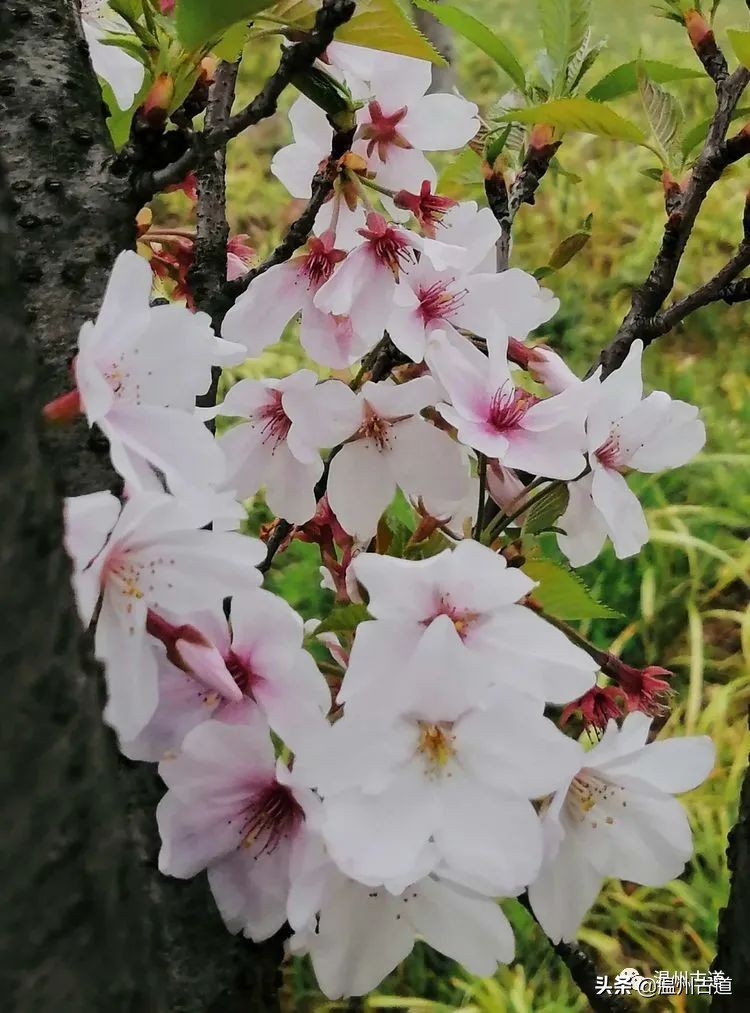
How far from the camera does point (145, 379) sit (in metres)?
0.33

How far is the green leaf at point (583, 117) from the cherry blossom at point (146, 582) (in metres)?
0.31

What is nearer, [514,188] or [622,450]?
[622,450]

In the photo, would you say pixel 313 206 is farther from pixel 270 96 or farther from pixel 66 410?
pixel 66 410

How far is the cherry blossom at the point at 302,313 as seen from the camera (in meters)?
0.49

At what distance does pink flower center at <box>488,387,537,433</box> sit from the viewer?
41 cm

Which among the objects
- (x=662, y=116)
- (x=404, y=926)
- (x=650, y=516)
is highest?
(x=662, y=116)

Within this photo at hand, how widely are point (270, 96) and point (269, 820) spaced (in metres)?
0.34

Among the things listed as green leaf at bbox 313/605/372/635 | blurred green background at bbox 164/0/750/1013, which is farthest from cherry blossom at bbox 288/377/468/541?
blurred green background at bbox 164/0/750/1013

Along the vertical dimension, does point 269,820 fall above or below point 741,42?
below

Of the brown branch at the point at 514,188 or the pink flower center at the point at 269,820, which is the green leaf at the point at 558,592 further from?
the brown branch at the point at 514,188

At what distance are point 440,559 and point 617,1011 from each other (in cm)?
51

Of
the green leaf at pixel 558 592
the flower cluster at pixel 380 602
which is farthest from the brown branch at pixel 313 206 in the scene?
the green leaf at pixel 558 592

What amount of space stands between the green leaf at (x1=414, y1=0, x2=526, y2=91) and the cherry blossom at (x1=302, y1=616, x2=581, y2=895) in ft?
1.35

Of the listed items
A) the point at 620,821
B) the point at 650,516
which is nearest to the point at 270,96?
the point at 620,821
